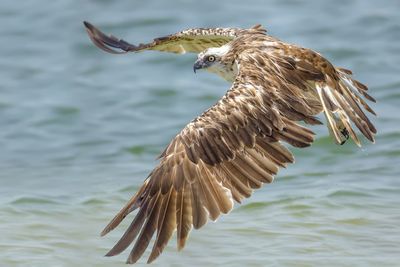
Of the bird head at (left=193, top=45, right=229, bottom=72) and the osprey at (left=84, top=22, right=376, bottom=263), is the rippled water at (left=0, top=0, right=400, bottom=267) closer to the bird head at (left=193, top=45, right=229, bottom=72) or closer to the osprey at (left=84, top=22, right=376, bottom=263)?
the osprey at (left=84, top=22, right=376, bottom=263)

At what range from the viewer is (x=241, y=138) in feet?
26.5

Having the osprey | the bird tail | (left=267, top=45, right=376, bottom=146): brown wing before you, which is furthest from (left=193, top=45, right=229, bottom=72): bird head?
the bird tail

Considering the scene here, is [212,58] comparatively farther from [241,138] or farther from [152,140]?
[152,140]

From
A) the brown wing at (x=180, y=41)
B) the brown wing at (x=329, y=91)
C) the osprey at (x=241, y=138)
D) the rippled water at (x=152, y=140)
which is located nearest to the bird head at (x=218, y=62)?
the osprey at (x=241, y=138)

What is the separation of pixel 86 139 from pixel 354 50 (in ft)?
14.6

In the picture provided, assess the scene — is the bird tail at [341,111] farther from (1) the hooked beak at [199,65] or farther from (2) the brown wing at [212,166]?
(1) the hooked beak at [199,65]

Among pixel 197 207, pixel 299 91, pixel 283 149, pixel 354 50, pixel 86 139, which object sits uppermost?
pixel 354 50

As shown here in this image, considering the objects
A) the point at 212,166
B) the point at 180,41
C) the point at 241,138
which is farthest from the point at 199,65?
the point at 212,166

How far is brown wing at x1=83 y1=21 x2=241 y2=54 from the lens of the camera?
33.7ft

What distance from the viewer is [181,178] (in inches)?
309

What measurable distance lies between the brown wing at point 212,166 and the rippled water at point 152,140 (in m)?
→ 1.50

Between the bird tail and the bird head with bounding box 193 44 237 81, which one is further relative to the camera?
the bird head with bounding box 193 44 237 81

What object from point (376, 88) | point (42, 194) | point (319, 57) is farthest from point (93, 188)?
point (376, 88)

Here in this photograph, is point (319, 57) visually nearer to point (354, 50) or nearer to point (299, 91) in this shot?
point (299, 91)
